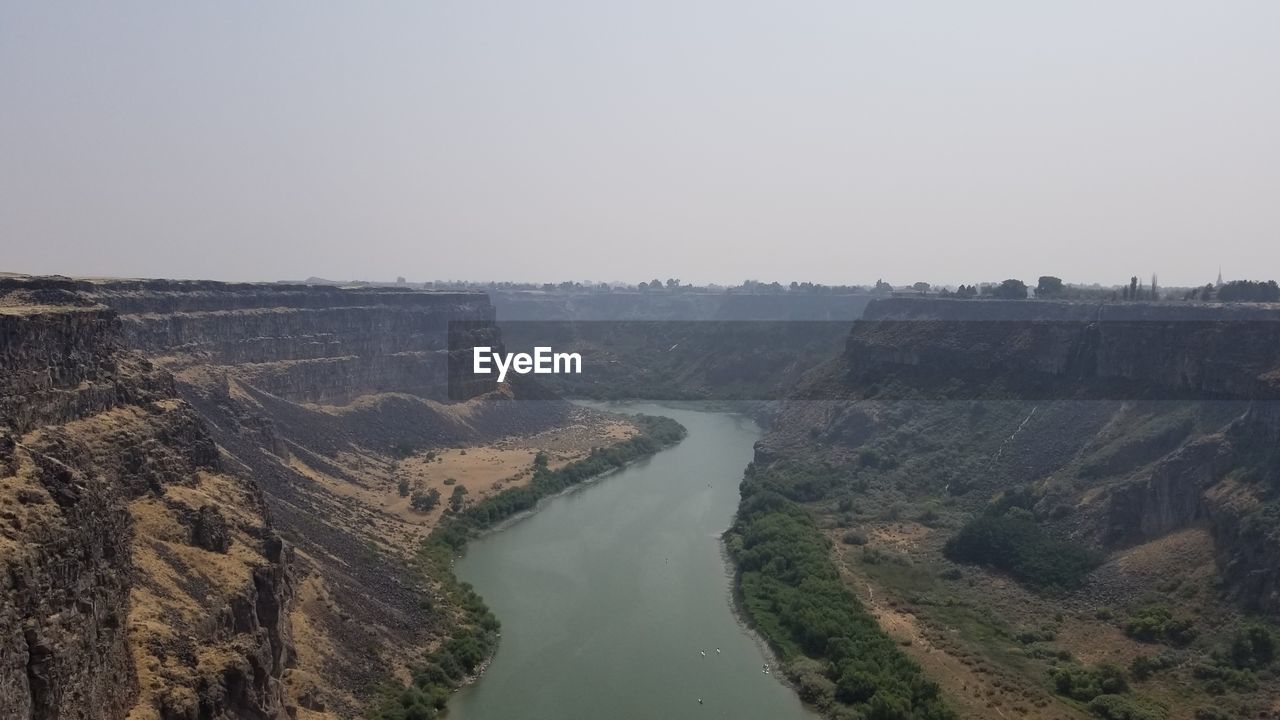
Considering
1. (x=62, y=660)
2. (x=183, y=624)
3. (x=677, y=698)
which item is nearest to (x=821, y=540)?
(x=677, y=698)

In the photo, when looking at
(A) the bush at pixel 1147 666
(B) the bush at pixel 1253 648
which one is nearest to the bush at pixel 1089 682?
(A) the bush at pixel 1147 666

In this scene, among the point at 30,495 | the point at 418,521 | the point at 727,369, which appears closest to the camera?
the point at 30,495

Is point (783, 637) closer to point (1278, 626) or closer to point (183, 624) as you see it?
point (1278, 626)

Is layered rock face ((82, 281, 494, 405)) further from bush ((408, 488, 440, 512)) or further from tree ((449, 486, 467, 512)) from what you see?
tree ((449, 486, 467, 512))

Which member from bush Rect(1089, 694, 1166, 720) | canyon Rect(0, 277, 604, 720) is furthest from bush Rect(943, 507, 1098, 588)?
canyon Rect(0, 277, 604, 720)

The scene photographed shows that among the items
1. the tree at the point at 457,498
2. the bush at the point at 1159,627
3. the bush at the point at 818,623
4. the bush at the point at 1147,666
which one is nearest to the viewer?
the bush at the point at 818,623

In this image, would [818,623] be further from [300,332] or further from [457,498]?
[300,332]

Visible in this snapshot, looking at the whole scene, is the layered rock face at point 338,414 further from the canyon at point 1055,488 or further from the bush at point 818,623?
the canyon at point 1055,488
